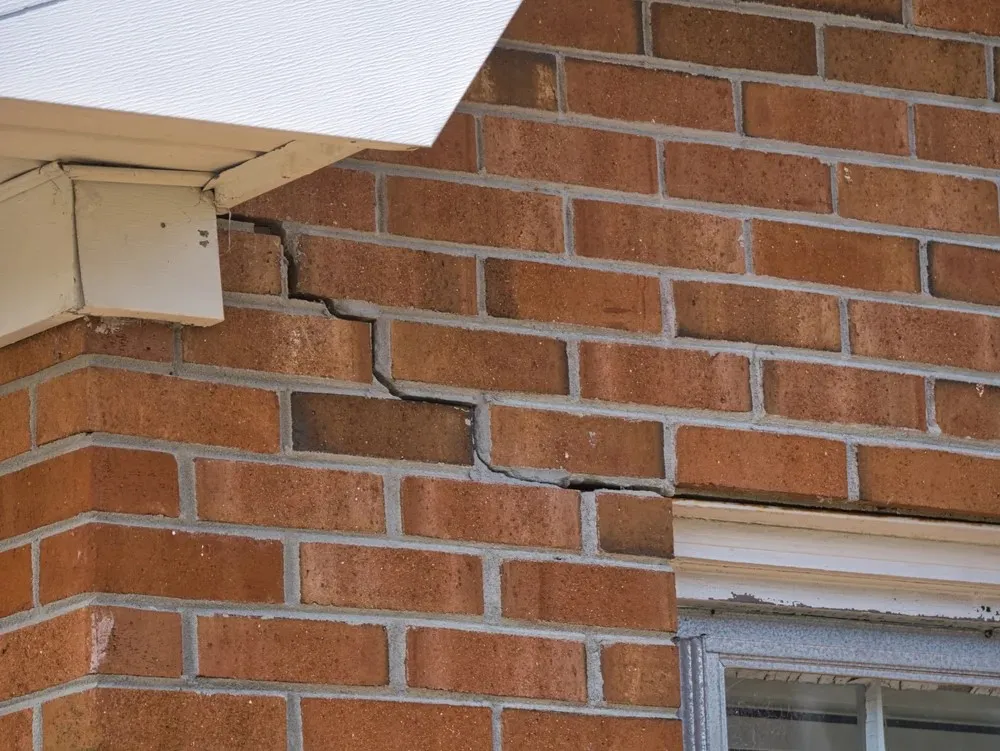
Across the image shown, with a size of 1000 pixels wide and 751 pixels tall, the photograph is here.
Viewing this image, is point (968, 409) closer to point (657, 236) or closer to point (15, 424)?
point (657, 236)

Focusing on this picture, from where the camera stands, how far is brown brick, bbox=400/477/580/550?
2154 mm

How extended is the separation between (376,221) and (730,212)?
0.51 meters

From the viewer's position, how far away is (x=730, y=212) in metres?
2.45

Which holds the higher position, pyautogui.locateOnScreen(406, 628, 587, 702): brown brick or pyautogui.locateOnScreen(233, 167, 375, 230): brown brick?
pyautogui.locateOnScreen(233, 167, 375, 230): brown brick

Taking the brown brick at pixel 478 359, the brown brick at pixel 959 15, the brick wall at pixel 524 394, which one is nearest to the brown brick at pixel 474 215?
the brick wall at pixel 524 394

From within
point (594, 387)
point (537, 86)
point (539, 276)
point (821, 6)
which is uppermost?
point (821, 6)

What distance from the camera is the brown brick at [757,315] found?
2.38 m

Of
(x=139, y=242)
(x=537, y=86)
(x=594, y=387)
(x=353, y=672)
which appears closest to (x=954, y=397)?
(x=594, y=387)

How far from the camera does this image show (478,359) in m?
2.24

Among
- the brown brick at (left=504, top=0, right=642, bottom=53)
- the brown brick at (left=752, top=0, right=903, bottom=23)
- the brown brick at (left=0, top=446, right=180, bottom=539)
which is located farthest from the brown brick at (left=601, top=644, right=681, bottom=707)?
the brown brick at (left=752, top=0, right=903, bottom=23)

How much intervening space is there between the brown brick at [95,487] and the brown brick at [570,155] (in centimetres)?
62

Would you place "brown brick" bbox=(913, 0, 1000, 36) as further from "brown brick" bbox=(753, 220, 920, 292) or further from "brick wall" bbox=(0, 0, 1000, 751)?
"brown brick" bbox=(753, 220, 920, 292)

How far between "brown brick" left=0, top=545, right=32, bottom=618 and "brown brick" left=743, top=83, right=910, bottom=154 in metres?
1.13

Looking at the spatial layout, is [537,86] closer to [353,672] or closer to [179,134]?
[179,134]
